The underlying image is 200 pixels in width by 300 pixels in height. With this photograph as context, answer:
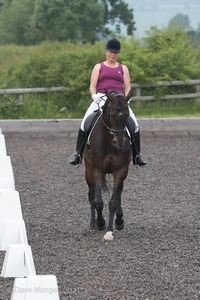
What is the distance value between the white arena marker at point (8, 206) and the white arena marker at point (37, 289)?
3.54 metres

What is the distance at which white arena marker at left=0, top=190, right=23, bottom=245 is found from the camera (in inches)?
417

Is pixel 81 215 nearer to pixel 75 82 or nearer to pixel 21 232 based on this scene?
pixel 21 232

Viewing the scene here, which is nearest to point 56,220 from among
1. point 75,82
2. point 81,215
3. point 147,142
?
point 81,215

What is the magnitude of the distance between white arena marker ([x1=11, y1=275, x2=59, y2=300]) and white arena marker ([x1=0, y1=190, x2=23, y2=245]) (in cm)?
354

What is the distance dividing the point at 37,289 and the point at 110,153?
Answer: 470 centimetres

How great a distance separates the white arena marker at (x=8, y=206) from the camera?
10594 millimetres

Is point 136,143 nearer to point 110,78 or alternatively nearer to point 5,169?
point 110,78

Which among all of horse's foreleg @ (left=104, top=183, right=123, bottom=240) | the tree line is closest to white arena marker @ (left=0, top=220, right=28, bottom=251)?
A: horse's foreleg @ (left=104, top=183, right=123, bottom=240)

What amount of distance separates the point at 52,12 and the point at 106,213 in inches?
2705

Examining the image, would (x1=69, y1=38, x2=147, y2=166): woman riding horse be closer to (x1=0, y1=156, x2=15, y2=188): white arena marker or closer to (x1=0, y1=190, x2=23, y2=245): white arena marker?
(x1=0, y1=156, x2=15, y2=188): white arena marker

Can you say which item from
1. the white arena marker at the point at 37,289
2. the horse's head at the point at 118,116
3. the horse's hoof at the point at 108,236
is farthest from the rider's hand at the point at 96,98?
the white arena marker at the point at 37,289

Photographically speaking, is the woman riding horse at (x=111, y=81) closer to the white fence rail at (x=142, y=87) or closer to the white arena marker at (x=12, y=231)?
the white arena marker at (x=12, y=231)

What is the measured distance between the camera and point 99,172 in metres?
11.7

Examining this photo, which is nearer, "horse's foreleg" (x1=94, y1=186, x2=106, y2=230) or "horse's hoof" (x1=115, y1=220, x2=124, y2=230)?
"horse's foreleg" (x1=94, y1=186, x2=106, y2=230)
